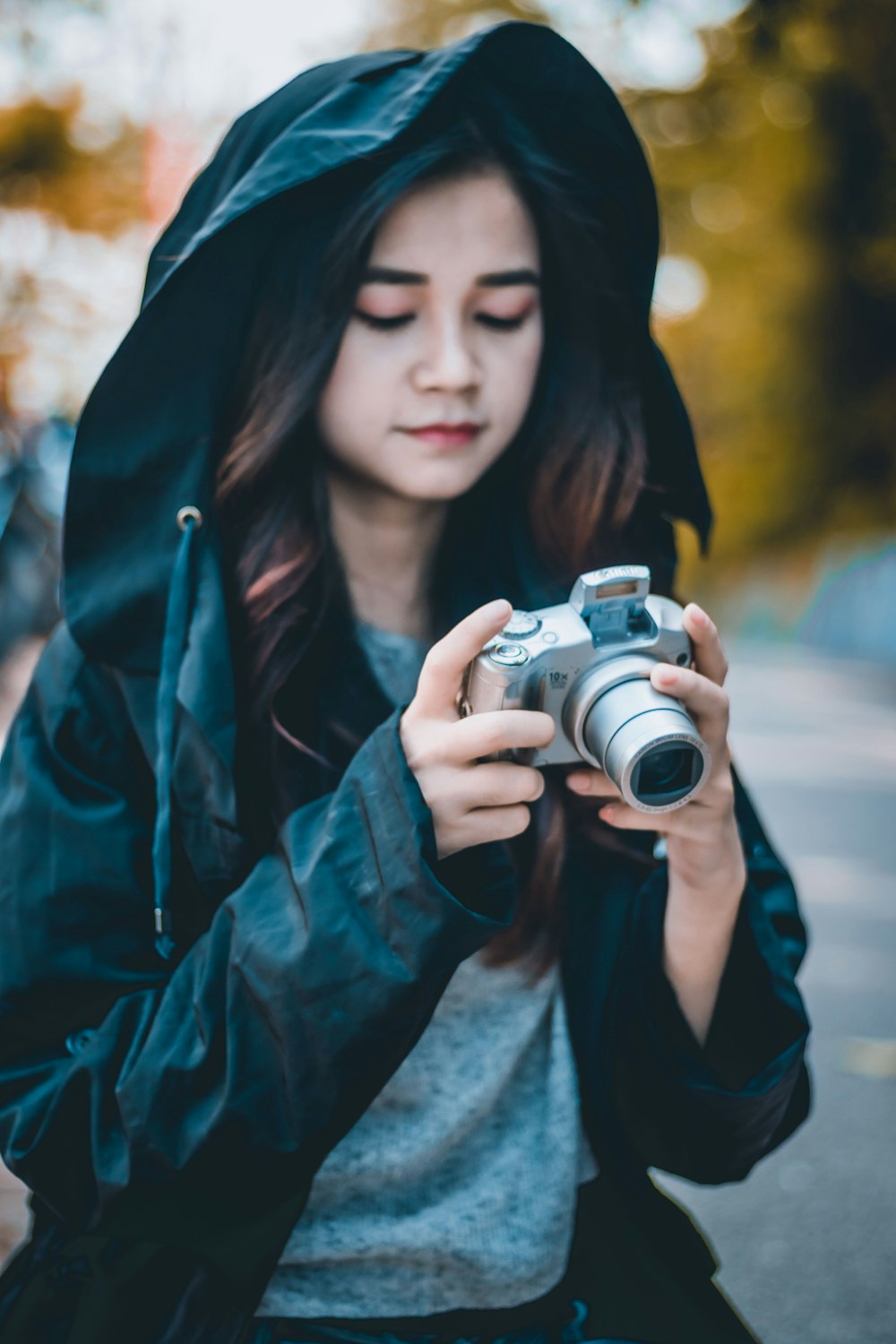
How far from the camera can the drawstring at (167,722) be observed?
120 cm

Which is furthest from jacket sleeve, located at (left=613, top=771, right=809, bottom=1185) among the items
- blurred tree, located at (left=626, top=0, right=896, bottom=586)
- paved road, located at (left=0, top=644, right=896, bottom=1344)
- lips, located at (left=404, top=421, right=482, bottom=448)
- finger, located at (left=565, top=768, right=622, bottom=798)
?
blurred tree, located at (left=626, top=0, right=896, bottom=586)

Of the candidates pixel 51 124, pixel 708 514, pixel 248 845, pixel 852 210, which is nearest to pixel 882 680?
pixel 852 210

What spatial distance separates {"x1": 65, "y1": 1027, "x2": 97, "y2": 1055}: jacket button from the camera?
1211 millimetres

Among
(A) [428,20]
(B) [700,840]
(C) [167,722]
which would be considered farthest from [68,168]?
(B) [700,840]

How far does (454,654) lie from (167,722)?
14.0 inches

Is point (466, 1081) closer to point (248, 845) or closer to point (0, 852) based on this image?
point (248, 845)

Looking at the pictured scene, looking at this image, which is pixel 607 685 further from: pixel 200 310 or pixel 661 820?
pixel 200 310

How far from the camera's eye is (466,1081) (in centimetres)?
132

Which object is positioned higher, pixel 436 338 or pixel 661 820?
pixel 436 338

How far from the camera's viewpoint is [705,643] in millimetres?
1177

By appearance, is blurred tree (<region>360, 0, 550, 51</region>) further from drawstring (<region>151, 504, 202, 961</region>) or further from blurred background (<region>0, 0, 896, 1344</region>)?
drawstring (<region>151, 504, 202, 961</region>)

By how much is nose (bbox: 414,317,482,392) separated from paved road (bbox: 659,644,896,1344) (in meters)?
1.90

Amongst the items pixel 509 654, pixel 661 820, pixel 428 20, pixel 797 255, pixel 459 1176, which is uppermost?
pixel 428 20

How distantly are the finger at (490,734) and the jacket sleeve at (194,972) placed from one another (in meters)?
0.05
